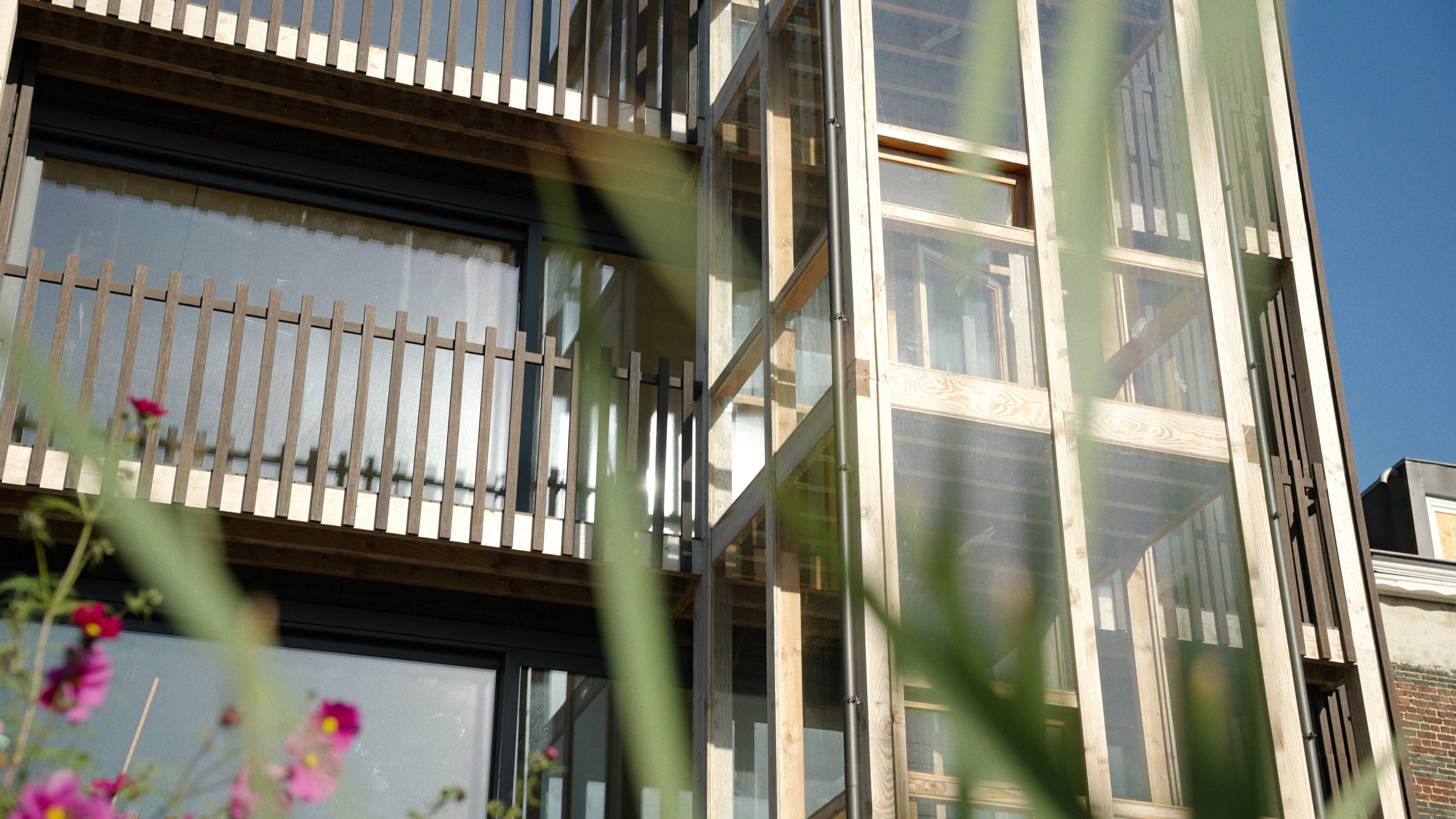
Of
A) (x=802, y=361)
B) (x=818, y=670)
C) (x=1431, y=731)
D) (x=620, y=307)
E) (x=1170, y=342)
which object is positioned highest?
(x=620, y=307)

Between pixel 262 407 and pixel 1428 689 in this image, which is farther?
pixel 1428 689

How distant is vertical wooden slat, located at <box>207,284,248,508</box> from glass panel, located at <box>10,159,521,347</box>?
0.68 m

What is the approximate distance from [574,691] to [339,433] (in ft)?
4.93

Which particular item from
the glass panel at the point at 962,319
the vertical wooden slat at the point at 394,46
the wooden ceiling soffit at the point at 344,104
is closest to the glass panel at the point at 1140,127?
the glass panel at the point at 962,319

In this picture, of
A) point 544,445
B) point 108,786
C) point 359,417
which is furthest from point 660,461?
point 108,786

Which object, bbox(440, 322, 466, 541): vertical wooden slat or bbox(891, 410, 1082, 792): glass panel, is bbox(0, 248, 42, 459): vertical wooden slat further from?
bbox(891, 410, 1082, 792): glass panel

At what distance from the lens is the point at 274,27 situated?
235 inches

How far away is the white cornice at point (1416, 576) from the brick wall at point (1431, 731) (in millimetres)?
560

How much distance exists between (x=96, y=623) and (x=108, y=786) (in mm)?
226

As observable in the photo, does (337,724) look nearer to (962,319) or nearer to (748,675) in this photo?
(962,319)

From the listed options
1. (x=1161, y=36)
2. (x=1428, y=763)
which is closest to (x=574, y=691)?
(x=1161, y=36)

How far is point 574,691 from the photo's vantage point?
6.08 metres

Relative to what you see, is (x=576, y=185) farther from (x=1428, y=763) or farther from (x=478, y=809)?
(x=1428, y=763)

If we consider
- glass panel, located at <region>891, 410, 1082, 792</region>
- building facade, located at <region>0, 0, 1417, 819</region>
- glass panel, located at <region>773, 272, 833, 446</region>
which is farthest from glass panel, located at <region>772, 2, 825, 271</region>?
glass panel, located at <region>891, 410, 1082, 792</region>
